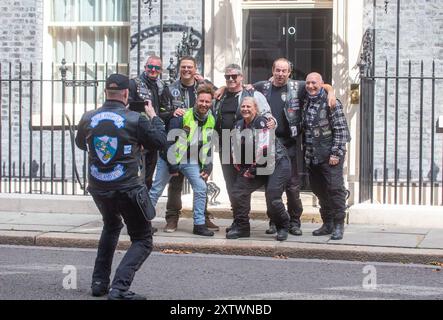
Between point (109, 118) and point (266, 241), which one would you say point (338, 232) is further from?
point (109, 118)

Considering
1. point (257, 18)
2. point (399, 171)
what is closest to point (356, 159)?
point (399, 171)

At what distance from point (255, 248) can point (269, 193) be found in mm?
611

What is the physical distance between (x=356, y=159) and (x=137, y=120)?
574 centimetres

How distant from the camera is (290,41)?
501 inches

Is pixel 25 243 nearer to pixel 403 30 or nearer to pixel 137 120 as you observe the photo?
pixel 137 120

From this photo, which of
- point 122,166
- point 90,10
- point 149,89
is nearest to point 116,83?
point 122,166

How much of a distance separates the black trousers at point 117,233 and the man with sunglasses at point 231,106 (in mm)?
2850

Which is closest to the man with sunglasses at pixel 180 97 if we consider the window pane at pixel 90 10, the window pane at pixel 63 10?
the window pane at pixel 90 10

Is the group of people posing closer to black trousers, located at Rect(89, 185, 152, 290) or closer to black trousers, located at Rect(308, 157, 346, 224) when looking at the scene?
black trousers, located at Rect(308, 157, 346, 224)

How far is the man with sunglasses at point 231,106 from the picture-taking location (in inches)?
384

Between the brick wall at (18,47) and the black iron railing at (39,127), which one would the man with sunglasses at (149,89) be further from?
the brick wall at (18,47)
